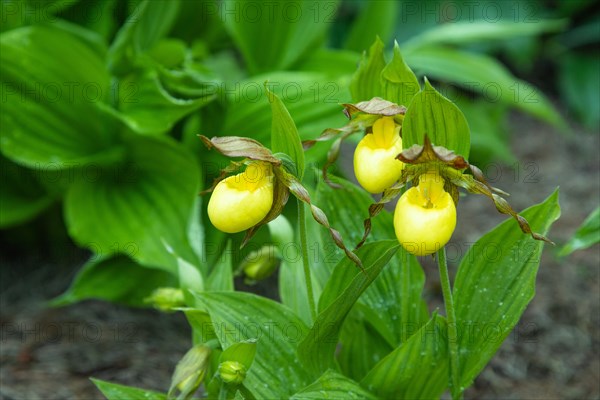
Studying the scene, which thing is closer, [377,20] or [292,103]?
[292,103]

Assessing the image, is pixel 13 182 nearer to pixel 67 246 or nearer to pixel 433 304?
pixel 67 246

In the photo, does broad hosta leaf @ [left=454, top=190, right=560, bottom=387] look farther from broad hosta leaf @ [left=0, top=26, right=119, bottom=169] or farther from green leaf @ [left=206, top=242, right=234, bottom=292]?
broad hosta leaf @ [left=0, top=26, right=119, bottom=169]

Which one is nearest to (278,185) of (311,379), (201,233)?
(311,379)

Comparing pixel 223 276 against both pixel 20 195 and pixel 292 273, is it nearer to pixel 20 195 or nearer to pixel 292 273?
pixel 292 273

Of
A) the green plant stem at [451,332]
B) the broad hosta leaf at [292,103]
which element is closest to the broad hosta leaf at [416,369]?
the green plant stem at [451,332]

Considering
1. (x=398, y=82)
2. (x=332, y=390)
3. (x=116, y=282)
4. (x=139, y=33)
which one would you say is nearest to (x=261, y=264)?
(x=332, y=390)

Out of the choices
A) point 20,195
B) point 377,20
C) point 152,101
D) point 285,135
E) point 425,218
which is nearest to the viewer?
point 425,218

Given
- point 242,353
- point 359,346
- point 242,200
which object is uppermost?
point 242,200
